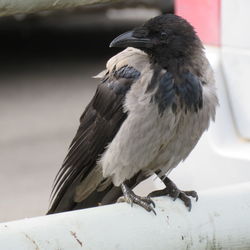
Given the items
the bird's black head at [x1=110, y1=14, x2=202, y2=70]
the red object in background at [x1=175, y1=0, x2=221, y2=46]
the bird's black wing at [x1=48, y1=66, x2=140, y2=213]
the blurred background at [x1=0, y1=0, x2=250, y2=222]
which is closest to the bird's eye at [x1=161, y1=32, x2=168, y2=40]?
the bird's black head at [x1=110, y1=14, x2=202, y2=70]

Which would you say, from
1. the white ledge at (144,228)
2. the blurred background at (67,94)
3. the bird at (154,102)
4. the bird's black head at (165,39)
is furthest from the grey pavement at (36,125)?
the white ledge at (144,228)

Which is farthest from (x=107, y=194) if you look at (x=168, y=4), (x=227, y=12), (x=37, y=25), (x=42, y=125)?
(x=37, y=25)

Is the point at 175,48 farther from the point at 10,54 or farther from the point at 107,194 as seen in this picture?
the point at 10,54

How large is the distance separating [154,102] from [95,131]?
0.48 metres

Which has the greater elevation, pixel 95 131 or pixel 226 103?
pixel 95 131

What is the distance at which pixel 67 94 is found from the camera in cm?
1120

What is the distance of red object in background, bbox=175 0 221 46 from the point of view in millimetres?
4801

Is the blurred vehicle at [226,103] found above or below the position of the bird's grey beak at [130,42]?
below

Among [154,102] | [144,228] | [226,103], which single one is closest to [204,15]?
[226,103]

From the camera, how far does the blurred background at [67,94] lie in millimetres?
4754

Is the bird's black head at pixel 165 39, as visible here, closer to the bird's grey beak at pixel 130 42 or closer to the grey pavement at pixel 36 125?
the bird's grey beak at pixel 130 42

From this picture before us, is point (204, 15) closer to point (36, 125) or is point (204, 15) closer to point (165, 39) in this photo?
point (165, 39)

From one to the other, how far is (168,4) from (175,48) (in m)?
8.10

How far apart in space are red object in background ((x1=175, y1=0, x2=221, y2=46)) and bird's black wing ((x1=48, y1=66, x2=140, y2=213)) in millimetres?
831
